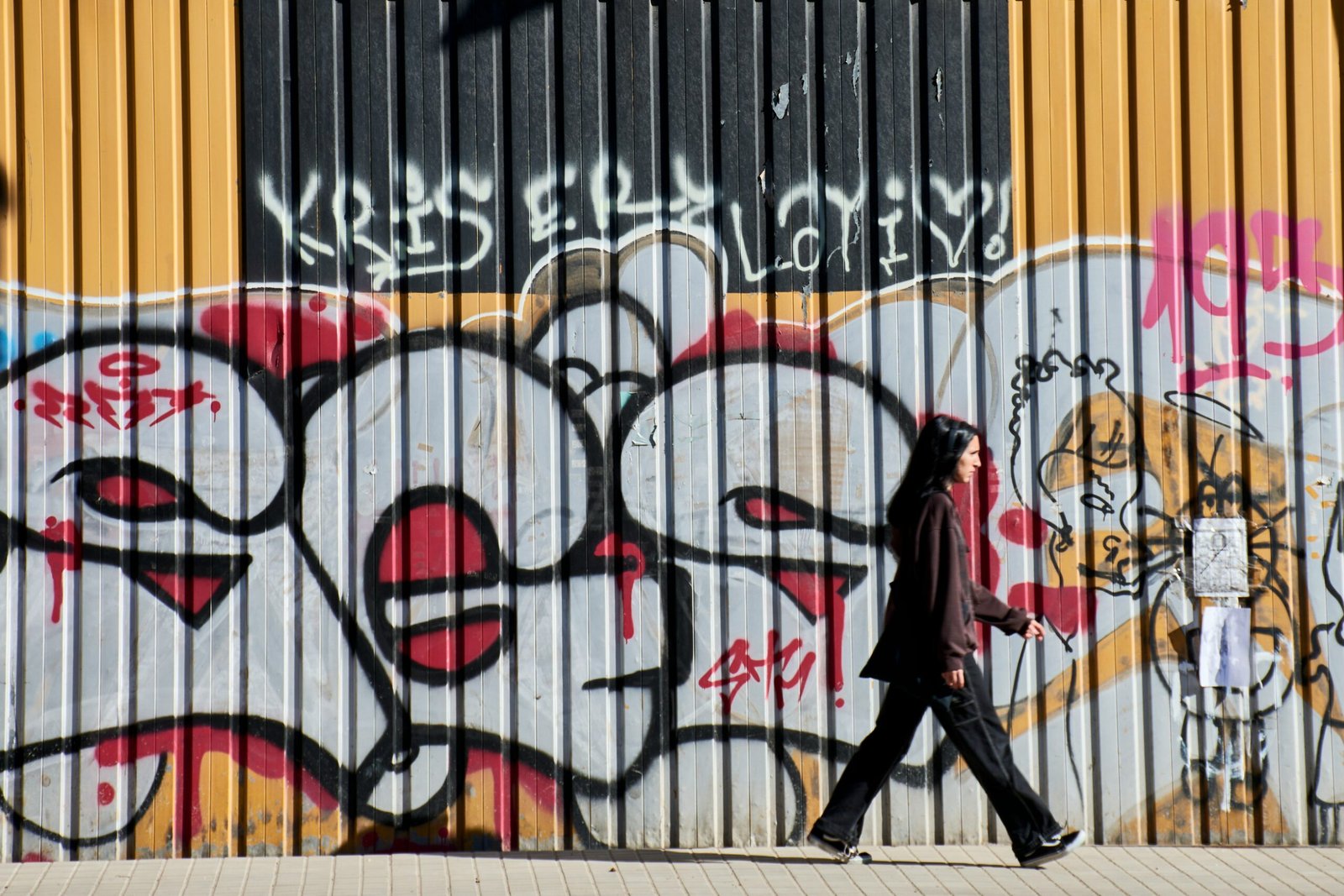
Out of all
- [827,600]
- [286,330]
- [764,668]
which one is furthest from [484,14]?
[764,668]

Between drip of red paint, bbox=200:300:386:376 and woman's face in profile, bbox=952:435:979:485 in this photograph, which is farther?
drip of red paint, bbox=200:300:386:376

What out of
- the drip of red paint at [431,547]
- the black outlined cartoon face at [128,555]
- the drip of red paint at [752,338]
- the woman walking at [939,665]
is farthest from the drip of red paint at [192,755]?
the drip of red paint at [752,338]

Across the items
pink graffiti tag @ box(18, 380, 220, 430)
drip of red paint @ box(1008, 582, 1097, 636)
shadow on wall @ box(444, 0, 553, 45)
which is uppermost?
shadow on wall @ box(444, 0, 553, 45)

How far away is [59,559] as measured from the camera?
20.6 feet

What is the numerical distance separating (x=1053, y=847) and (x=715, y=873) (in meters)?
1.35

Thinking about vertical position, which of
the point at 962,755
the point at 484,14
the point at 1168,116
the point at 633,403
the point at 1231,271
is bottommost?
the point at 962,755

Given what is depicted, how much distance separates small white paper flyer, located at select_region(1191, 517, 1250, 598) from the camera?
6496mm

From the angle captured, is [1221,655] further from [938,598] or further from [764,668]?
[764,668]

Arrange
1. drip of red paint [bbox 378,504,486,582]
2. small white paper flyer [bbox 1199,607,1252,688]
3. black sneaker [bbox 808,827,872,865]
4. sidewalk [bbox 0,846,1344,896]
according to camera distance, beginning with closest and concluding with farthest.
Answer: sidewalk [bbox 0,846,1344,896] < black sneaker [bbox 808,827,872,865] < drip of red paint [bbox 378,504,486,582] < small white paper flyer [bbox 1199,607,1252,688]

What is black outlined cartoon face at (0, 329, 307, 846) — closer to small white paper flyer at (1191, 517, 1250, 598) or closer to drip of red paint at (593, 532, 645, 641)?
drip of red paint at (593, 532, 645, 641)

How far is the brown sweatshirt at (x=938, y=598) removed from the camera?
5.91 metres

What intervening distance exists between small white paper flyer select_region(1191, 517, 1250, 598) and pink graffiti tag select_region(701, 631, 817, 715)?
173 centimetres

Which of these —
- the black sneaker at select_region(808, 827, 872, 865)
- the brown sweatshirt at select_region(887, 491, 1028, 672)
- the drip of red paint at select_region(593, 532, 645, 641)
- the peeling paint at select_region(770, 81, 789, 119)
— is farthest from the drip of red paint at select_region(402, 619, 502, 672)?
the peeling paint at select_region(770, 81, 789, 119)

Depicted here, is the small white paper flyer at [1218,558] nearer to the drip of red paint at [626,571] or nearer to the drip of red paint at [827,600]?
the drip of red paint at [827,600]
